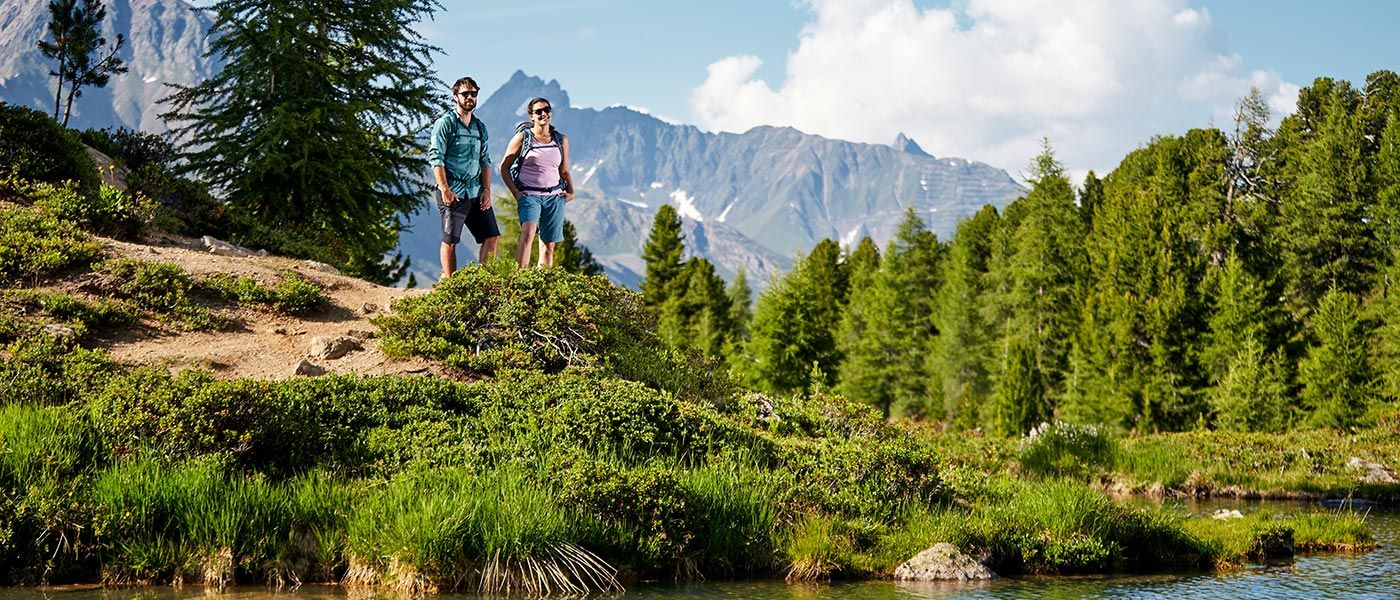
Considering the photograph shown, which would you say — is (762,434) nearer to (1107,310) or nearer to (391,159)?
(391,159)

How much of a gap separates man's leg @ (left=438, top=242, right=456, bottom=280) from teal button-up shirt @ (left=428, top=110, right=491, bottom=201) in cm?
69

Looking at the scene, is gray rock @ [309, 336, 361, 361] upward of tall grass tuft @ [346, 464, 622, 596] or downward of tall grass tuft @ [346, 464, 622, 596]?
upward

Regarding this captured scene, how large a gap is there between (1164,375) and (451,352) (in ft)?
115

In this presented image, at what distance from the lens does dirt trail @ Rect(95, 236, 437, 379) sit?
39.5ft

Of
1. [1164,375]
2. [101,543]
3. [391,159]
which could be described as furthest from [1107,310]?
[101,543]

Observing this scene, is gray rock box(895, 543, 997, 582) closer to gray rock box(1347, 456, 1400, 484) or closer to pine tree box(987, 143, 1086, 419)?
gray rock box(1347, 456, 1400, 484)

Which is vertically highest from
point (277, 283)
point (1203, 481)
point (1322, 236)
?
point (1322, 236)

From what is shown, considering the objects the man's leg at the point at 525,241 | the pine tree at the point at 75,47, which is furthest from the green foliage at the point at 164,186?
the pine tree at the point at 75,47

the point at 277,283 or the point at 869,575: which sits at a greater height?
the point at 277,283

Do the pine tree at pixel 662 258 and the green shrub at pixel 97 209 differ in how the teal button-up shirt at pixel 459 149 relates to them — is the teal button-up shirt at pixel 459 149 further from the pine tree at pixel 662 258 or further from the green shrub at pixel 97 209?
the pine tree at pixel 662 258

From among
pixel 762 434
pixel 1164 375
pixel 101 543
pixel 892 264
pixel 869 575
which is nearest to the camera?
pixel 101 543

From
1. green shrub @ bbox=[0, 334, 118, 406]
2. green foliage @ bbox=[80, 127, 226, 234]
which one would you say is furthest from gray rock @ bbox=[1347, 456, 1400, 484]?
green shrub @ bbox=[0, 334, 118, 406]

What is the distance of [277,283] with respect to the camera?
14.4 metres

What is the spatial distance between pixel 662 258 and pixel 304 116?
172 ft
